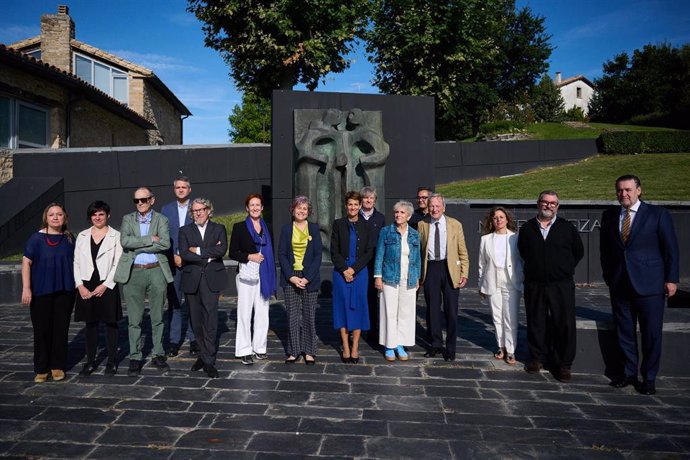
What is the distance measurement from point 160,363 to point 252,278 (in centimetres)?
133

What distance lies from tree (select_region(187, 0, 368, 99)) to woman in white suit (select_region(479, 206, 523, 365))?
1784 centimetres

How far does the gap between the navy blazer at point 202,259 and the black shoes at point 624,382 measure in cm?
413

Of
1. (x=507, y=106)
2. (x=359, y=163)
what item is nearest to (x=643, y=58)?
(x=507, y=106)

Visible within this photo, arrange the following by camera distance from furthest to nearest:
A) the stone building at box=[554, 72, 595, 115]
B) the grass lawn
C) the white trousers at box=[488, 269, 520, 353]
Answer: the stone building at box=[554, 72, 595, 115]
the grass lawn
the white trousers at box=[488, 269, 520, 353]

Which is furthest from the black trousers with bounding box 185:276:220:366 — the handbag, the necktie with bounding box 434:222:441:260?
the necktie with bounding box 434:222:441:260

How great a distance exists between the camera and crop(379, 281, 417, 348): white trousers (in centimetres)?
611

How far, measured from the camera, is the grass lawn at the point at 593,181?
51.9 feet

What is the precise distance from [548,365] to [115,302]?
4.69 meters

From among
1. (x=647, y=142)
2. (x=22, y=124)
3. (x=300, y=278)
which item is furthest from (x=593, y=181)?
(x=22, y=124)

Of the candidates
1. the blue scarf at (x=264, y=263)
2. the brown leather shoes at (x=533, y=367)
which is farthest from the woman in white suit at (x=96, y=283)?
the brown leather shoes at (x=533, y=367)

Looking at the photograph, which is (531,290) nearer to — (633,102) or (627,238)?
(627,238)

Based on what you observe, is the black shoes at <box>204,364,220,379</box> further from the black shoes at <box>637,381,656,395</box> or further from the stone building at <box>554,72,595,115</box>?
the stone building at <box>554,72,595,115</box>

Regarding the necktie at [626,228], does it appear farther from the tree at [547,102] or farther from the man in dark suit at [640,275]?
the tree at [547,102]

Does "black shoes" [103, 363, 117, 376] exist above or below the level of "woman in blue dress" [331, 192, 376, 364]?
below
